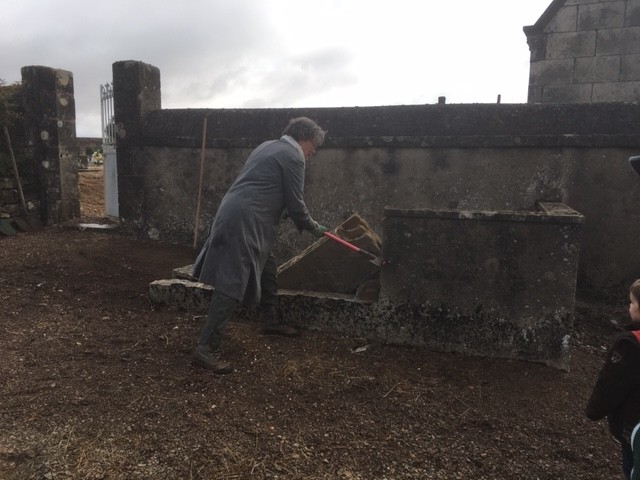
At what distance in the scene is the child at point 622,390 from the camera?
2.12 m

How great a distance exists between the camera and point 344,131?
21.0 ft

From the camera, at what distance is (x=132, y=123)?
24.8ft

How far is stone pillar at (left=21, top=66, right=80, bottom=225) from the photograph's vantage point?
352 inches

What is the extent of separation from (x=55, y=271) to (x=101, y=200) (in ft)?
29.1

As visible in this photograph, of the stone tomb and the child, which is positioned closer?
the child

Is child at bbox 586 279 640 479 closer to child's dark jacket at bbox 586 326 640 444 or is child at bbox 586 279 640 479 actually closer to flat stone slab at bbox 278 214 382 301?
child's dark jacket at bbox 586 326 640 444

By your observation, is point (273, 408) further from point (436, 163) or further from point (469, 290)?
point (436, 163)

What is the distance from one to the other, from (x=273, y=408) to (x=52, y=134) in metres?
7.92

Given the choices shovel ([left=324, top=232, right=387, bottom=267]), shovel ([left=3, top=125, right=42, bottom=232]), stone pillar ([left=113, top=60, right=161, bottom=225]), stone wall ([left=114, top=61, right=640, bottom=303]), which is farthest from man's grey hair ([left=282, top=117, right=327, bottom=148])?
shovel ([left=3, top=125, right=42, bottom=232])

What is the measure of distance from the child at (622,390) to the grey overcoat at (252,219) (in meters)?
2.35

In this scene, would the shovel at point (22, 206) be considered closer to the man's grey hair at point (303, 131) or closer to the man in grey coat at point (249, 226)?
the man in grey coat at point (249, 226)

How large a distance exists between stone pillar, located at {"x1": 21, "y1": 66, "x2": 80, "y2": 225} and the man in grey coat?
660 centimetres

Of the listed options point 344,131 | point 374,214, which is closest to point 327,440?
point 374,214

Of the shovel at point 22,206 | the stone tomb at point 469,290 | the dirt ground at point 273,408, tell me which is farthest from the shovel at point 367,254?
the shovel at point 22,206
